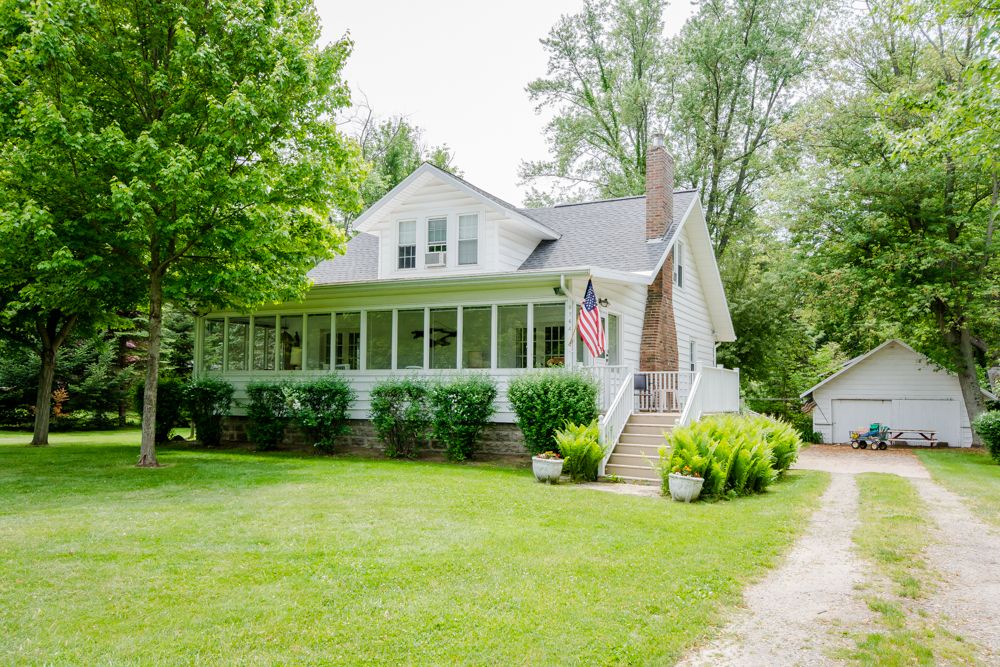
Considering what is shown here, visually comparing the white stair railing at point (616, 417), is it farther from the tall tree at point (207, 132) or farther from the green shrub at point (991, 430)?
the green shrub at point (991, 430)

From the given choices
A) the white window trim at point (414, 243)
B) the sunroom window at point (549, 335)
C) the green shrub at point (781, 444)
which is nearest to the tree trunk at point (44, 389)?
the white window trim at point (414, 243)

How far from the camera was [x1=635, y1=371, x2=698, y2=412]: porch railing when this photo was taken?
1420 cm

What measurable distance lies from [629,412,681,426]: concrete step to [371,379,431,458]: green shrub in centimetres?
411

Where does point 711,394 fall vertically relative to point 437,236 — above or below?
below

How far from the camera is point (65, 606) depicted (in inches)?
184

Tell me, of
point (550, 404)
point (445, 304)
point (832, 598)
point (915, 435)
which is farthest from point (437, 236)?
point (915, 435)

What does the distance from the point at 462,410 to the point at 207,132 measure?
6.57 metres

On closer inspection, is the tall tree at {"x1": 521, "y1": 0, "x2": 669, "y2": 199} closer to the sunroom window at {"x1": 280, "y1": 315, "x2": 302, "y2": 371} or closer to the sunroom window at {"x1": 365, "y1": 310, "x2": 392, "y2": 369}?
the sunroom window at {"x1": 365, "y1": 310, "x2": 392, "y2": 369}

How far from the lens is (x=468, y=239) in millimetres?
16375

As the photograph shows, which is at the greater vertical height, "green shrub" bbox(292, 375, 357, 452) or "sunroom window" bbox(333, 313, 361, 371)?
"sunroom window" bbox(333, 313, 361, 371)

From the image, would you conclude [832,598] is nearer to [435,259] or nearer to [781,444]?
[781,444]

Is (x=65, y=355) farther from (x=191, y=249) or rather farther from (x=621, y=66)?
(x=621, y=66)

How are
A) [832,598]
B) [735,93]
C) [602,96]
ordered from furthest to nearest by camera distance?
[602,96] < [735,93] < [832,598]

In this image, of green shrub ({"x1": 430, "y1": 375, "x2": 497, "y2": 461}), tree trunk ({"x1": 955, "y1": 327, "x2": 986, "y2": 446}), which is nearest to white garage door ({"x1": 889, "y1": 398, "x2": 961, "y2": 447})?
tree trunk ({"x1": 955, "y1": 327, "x2": 986, "y2": 446})
